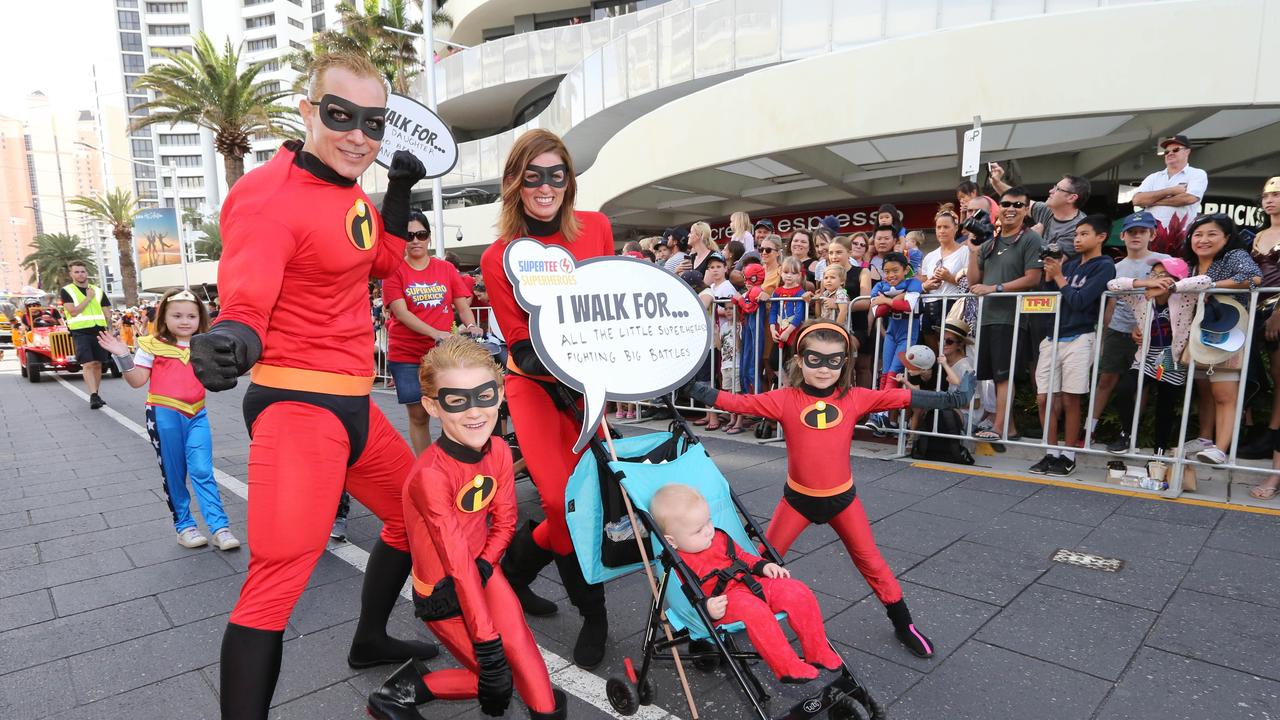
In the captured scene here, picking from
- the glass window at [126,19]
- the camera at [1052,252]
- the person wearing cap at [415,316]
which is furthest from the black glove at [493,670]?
the glass window at [126,19]

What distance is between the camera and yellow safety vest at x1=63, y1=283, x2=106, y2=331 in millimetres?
11094

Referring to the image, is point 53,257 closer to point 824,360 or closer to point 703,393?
point 703,393

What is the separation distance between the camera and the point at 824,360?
287 centimetres

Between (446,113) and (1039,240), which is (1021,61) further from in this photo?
(446,113)

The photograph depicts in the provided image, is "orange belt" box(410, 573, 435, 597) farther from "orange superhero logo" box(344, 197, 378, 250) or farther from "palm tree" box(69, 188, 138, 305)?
"palm tree" box(69, 188, 138, 305)

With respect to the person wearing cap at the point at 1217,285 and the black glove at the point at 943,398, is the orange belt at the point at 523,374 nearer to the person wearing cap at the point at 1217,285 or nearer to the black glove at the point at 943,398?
the black glove at the point at 943,398

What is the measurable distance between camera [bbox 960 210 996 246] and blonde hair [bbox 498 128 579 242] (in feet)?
14.8

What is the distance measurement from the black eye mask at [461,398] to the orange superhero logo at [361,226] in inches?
24.0

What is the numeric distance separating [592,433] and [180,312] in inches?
141

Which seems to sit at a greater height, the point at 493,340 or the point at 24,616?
the point at 493,340

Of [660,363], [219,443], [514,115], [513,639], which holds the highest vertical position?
[514,115]

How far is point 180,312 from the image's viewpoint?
14.3 ft

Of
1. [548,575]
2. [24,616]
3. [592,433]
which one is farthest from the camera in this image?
[548,575]

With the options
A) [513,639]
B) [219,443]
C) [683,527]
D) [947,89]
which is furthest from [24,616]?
[947,89]
